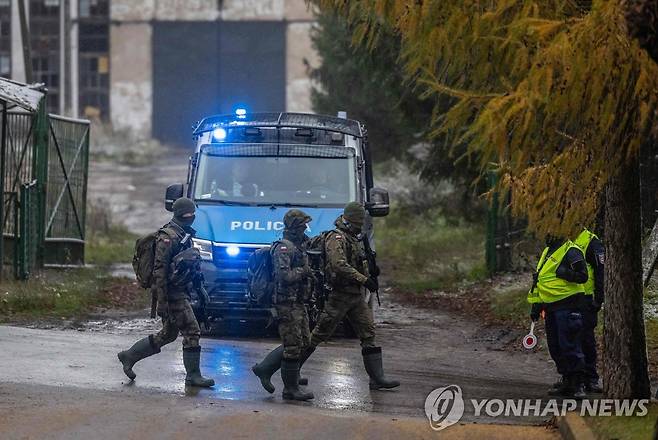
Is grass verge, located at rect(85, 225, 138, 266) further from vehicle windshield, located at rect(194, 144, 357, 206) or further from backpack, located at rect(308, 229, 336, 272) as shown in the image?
backpack, located at rect(308, 229, 336, 272)

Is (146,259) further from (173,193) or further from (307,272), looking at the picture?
(173,193)

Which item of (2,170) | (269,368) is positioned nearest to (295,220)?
(269,368)

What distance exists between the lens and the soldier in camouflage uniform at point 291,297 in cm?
1016

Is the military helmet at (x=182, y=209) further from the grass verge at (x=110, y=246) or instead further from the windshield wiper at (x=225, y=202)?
the grass verge at (x=110, y=246)

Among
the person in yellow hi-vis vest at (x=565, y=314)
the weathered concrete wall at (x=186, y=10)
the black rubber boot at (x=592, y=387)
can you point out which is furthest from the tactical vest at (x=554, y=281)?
the weathered concrete wall at (x=186, y=10)

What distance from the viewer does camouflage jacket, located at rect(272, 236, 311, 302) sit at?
33.2 ft

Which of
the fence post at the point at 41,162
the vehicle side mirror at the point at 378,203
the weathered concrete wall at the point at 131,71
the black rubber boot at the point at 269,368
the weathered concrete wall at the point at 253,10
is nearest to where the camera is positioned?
the black rubber boot at the point at 269,368

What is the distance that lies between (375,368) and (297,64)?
3857 cm

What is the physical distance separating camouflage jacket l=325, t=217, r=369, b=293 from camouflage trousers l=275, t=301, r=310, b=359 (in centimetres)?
49

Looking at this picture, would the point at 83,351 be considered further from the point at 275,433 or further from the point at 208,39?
the point at 208,39

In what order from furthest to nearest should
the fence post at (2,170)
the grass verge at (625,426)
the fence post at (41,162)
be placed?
the fence post at (41,162) → the fence post at (2,170) → the grass verge at (625,426)

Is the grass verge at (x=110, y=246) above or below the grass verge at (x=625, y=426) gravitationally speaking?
below

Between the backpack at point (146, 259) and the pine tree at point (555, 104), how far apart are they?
262cm

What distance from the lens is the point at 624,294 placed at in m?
9.13
